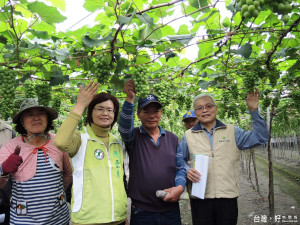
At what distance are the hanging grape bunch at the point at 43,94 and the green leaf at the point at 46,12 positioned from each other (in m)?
0.97

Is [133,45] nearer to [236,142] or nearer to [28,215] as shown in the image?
[236,142]

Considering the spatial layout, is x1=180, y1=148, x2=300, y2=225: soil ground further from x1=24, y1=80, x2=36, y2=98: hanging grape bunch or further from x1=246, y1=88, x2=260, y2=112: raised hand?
x1=24, y1=80, x2=36, y2=98: hanging grape bunch

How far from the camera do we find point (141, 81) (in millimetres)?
2145

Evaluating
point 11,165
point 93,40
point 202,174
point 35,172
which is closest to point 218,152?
point 202,174

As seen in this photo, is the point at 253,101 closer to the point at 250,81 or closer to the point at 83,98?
the point at 250,81

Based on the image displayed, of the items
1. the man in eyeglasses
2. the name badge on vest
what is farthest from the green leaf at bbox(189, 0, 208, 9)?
the name badge on vest

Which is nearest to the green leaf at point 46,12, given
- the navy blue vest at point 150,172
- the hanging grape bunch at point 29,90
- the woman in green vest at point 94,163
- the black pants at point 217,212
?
the woman in green vest at point 94,163

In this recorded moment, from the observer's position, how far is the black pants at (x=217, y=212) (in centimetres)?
229

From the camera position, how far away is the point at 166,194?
2.01 m

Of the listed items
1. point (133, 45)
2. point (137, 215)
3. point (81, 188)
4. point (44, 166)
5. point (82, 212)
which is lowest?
point (137, 215)

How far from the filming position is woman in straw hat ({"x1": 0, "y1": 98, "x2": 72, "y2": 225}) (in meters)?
1.89

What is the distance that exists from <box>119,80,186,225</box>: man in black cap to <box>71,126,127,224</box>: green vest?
0.69 ft

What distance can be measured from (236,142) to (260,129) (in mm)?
292

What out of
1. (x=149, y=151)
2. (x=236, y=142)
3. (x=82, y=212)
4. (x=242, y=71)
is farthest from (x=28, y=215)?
(x=242, y=71)
